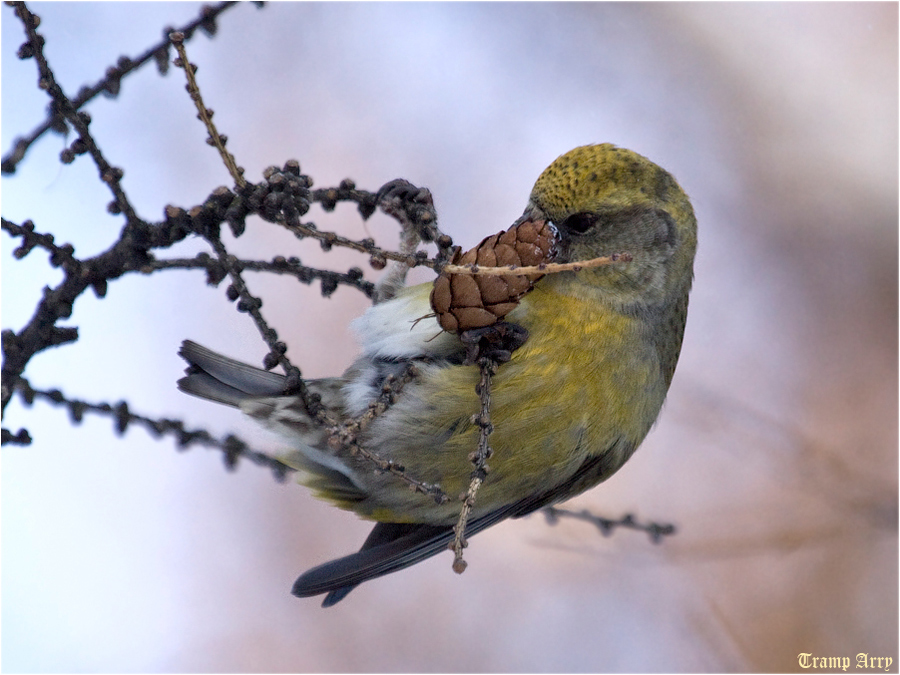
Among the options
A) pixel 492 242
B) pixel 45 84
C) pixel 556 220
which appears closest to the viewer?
pixel 45 84

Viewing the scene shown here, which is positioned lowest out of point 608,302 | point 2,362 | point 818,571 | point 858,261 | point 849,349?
point 2,362

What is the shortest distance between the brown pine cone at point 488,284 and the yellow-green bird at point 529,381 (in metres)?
0.21

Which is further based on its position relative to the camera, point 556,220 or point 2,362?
point 556,220

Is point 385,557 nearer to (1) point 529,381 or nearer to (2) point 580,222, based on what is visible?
(1) point 529,381

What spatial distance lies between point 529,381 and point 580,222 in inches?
13.6

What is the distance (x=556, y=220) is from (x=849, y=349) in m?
1.51

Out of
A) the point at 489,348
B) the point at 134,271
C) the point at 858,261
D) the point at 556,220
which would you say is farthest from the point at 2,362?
the point at 858,261

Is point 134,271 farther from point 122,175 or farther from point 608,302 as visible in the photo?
point 608,302

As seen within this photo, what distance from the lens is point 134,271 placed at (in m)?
1.15

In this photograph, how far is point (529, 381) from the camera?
61.7 inches

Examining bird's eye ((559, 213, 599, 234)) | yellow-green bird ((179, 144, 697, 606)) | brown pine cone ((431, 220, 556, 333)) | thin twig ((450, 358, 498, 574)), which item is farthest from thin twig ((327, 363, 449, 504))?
bird's eye ((559, 213, 599, 234))

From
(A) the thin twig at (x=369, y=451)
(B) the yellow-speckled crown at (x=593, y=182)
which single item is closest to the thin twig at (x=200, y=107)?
(A) the thin twig at (x=369, y=451)

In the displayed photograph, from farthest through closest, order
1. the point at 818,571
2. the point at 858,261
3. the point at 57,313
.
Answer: the point at 858,261 → the point at 818,571 → the point at 57,313

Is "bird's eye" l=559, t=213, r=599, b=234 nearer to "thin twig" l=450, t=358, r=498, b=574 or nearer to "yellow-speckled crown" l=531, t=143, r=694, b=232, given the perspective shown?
"yellow-speckled crown" l=531, t=143, r=694, b=232
